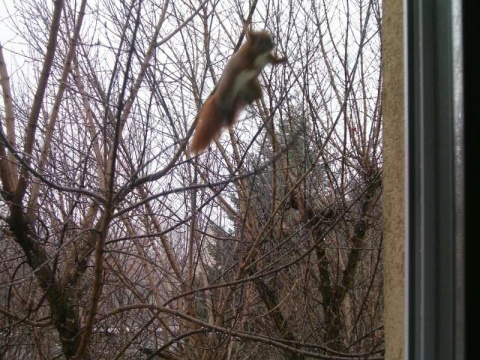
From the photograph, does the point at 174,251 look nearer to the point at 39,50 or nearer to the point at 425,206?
the point at 39,50

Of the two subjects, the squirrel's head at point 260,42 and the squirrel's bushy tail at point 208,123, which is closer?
the squirrel's bushy tail at point 208,123

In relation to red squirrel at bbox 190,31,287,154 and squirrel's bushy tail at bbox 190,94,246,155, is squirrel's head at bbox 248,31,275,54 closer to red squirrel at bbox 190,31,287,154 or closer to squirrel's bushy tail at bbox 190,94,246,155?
red squirrel at bbox 190,31,287,154

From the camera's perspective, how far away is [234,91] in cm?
275

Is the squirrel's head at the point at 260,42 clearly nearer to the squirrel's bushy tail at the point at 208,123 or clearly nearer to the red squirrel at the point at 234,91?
the red squirrel at the point at 234,91

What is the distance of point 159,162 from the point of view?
327 centimetres

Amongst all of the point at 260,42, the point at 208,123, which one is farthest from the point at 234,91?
the point at 260,42

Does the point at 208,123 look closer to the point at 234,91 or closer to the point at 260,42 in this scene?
the point at 234,91

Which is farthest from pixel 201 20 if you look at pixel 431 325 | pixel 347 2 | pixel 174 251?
pixel 431 325

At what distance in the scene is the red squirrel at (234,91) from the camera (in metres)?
2.65

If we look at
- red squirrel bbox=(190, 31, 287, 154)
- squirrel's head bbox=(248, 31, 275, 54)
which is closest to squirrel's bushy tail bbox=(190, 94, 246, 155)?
red squirrel bbox=(190, 31, 287, 154)

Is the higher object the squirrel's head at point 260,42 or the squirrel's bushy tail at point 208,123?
the squirrel's head at point 260,42

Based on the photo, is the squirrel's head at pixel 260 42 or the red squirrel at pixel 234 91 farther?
the squirrel's head at pixel 260 42

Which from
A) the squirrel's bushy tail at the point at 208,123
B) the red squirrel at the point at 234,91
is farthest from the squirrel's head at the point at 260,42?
the squirrel's bushy tail at the point at 208,123

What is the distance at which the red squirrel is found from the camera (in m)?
2.65
